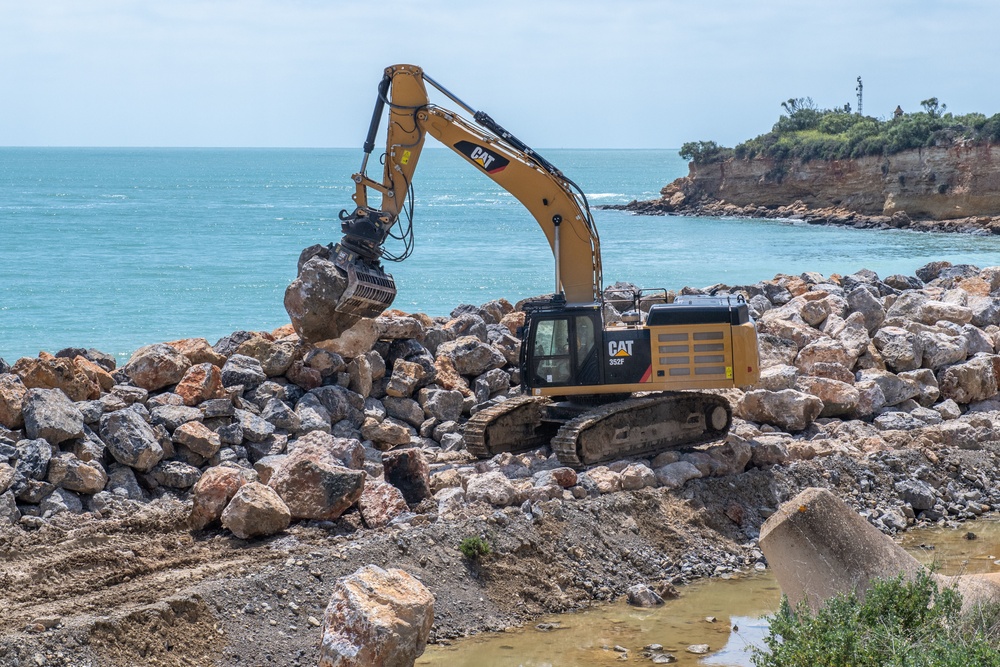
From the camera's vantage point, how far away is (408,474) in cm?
1137

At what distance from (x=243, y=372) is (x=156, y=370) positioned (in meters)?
0.98

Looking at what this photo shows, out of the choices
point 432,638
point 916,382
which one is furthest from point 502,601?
point 916,382

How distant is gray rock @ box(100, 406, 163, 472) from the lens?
1132cm

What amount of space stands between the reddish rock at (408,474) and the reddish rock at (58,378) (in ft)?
11.8

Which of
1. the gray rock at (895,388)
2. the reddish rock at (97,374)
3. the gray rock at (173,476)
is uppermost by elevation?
the reddish rock at (97,374)

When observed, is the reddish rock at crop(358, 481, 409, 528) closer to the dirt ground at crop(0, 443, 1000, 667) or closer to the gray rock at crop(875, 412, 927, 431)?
the dirt ground at crop(0, 443, 1000, 667)

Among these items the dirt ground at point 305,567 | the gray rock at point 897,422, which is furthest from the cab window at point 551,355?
the gray rock at point 897,422

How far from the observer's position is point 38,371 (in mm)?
12305

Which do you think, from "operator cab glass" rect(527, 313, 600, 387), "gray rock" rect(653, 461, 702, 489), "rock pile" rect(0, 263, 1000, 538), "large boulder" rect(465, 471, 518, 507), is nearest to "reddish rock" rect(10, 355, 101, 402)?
"rock pile" rect(0, 263, 1000, 538)

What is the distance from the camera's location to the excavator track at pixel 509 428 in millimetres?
12633

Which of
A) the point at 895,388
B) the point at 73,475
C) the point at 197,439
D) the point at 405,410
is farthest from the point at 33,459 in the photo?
the point at 895,388

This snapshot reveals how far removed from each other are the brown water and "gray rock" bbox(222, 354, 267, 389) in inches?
209

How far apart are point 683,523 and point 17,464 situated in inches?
251

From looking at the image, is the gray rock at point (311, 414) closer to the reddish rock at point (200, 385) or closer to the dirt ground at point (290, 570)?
the reddish rock at point (200, 385)
